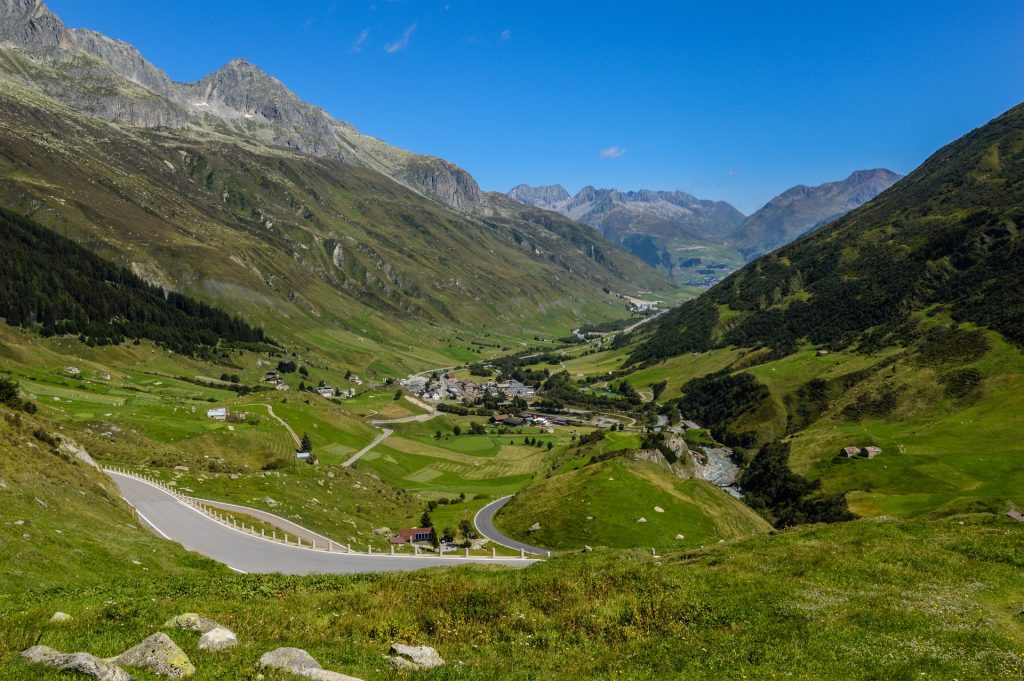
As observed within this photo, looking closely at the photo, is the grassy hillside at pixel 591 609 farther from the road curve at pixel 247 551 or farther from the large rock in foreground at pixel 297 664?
the road curve at pixel 247 551

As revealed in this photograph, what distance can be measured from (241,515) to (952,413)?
616 ft

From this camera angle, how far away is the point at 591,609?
26.8 metres

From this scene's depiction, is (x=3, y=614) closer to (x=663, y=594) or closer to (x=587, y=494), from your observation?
(x=663, y=594)

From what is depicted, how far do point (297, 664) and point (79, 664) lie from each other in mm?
5563

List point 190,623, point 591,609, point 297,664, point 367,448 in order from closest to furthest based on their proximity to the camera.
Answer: point 297,664
point 190,623
point 591,609
point 367,448

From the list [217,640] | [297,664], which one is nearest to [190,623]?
[217,640]

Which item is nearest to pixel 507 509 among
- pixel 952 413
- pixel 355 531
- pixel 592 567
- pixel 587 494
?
pixel 587 494

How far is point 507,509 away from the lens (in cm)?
10625

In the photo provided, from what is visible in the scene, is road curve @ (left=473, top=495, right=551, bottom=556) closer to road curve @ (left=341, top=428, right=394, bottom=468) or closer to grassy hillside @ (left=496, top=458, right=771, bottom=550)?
grassy hillside @ (left=496, top=458, right=771, bottom=550)

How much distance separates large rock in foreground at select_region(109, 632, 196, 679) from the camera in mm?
16281

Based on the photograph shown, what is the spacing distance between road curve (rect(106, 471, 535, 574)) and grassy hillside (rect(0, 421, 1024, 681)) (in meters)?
8.51

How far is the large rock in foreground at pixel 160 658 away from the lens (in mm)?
16281

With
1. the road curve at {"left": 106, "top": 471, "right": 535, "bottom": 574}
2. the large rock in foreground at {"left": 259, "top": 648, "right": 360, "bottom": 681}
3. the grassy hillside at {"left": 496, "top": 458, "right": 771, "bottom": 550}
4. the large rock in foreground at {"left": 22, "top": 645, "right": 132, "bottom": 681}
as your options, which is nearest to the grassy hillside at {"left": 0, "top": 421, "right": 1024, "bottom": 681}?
the large rock in foreground at {"left": 22, "top": 645, "right": 132, "bottom": 681}

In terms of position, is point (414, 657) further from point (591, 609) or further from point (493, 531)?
point (493, 531)
